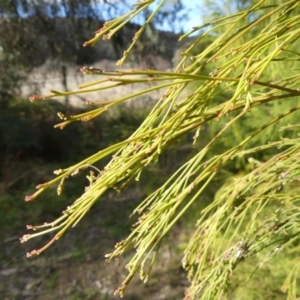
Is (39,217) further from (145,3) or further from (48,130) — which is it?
(145,3)

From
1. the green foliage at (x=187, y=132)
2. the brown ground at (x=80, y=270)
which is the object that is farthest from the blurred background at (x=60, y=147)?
the green foliage at (x=187, y=132)

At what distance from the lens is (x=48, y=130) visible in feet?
28.1

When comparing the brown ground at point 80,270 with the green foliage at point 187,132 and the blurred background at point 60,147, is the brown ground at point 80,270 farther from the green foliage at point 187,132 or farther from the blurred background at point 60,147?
the green foliage at point 187,132

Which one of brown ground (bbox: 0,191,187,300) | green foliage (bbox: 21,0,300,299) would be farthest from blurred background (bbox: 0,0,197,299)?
green foliage (bbox: 21,0,300,299)

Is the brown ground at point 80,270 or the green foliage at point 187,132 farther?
the brown ground at point 80,270

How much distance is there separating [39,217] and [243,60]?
5803 mm

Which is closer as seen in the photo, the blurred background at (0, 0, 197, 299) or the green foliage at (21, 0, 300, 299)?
the green foliage at (21, 0, 300, 299)

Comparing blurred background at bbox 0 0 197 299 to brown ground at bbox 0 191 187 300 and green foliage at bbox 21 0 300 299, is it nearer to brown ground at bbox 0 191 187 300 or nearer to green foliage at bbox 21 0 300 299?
brown ground at bbox 0 191 187 300

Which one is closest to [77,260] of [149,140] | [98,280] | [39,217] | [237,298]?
[98,280]

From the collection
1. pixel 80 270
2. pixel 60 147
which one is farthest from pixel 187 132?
pixel 60 147

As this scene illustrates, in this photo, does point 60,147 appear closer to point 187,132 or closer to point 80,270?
point 80,270

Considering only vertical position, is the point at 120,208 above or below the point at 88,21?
below

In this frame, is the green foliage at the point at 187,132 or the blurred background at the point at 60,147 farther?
the blurred background at the point at 60,147

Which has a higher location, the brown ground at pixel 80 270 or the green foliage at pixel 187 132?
the green foliage at pixel 187 132
